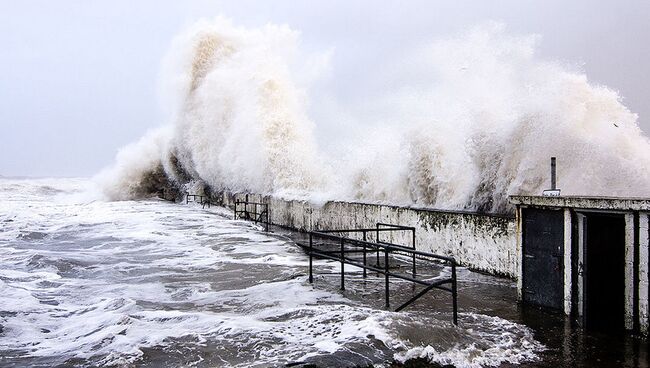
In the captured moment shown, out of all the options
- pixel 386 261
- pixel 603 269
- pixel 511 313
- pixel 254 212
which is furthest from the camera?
pixel 254 212

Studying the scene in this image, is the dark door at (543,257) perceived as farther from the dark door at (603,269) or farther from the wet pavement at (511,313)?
the dark door at (603,269)

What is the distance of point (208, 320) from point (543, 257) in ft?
12.0

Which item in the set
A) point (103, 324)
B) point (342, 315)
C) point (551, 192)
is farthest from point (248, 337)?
point (551, 192)

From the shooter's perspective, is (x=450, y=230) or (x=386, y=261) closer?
(x=386, y=261)

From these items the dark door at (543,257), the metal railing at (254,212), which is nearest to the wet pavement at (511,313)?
the dark door at (543,257)

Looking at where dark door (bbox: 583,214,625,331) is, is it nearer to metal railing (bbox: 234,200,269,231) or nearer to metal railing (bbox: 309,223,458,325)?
metal railing (bbox: 309,223,458,325)

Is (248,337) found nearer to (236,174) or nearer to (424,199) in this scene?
(424,199)

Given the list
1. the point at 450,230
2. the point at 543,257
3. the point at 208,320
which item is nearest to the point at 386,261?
the point at 543,257

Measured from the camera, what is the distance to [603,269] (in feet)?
16.9

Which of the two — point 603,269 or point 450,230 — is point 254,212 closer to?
point 450,230

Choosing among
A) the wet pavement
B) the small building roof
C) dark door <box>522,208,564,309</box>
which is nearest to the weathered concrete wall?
the wet pavement

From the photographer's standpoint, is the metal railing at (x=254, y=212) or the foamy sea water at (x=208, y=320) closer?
the foamy sea water at (x=208, y=320)

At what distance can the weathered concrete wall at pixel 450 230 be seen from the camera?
7652 millimetres

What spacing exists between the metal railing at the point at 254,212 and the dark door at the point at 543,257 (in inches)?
437
